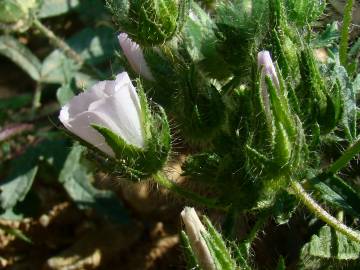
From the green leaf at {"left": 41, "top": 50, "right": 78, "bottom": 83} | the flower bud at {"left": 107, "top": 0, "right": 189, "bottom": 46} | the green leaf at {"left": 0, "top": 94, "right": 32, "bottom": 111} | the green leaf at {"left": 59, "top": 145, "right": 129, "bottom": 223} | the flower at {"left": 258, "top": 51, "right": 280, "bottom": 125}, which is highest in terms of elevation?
the flower bud at {"left": 107, "top": 0, "right": 189, "bottom": 46}

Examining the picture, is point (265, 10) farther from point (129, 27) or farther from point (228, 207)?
point (228, 207)

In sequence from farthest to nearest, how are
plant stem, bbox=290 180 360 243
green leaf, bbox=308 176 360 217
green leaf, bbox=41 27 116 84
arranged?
green leaf, bbox=41 27 116 84 → green leaf, bbox=308 176 360 217 → plant stem, bbox=290 180 360 243

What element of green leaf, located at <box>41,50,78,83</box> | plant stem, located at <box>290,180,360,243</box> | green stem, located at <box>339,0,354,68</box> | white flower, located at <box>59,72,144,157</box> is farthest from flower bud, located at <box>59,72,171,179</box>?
green leaf, located at <box>41,50,78,83</box>

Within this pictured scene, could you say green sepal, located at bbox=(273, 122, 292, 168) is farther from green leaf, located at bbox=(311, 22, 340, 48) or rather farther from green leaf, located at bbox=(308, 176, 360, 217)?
green leaf, located at bbox=(311, 22, 340, 48)

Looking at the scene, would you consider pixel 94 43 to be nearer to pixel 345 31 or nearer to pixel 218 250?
pixel 345 31

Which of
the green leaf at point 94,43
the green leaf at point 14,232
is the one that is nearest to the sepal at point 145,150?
the green leaf at point 14,232

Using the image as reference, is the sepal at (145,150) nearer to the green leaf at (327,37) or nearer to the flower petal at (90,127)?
the flower petal at (90,127)
